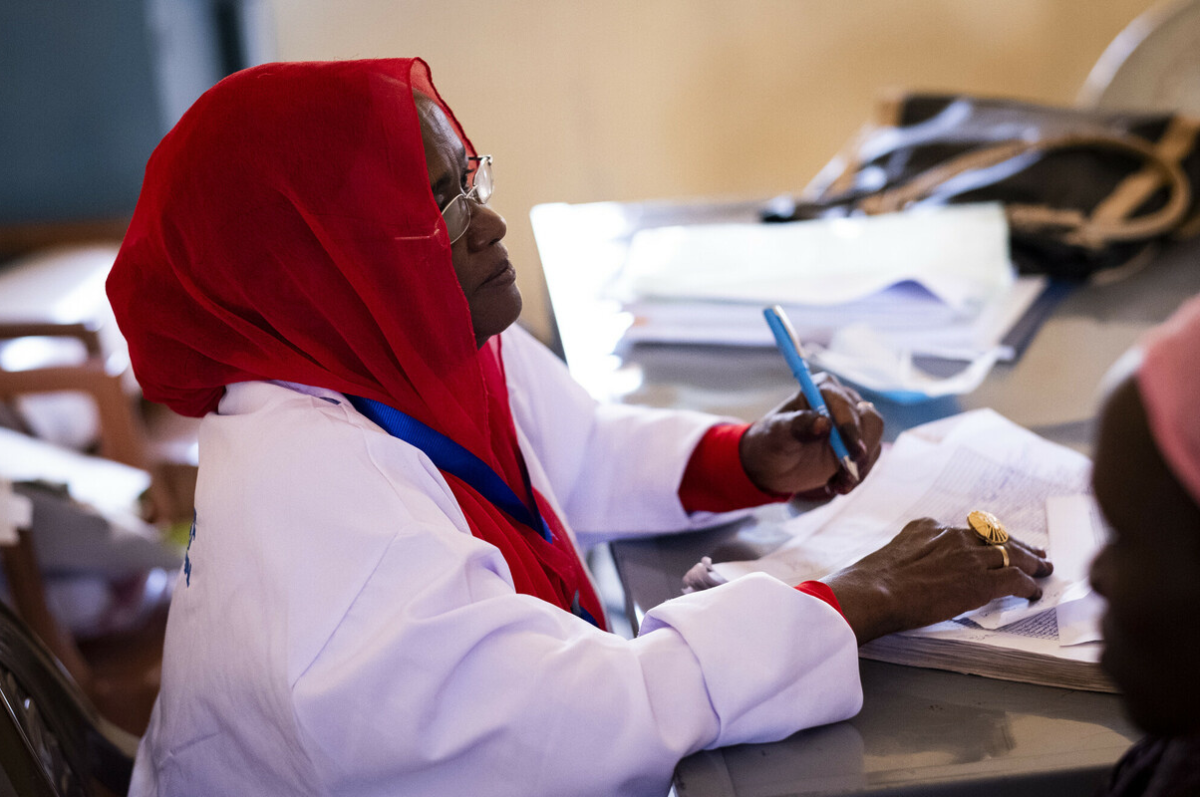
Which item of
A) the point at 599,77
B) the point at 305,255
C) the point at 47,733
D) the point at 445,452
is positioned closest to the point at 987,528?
the point at 445,452

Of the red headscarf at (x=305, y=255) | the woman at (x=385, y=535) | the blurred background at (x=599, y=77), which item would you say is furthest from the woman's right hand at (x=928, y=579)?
the blurred background at (x=599, y=77)

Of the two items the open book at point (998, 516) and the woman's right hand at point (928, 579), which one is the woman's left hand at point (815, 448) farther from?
the woman's right hand at point (928, 579)

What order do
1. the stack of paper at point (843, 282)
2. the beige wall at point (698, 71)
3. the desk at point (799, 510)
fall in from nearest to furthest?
the desk at point (799, 510), the stack of paper at point (843, 282), the beige wall at point (698, 71)

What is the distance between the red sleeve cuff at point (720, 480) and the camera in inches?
40.4

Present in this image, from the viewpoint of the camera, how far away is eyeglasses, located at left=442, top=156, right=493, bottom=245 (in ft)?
2.87

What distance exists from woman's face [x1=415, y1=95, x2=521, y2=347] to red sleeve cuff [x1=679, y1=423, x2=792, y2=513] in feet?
0.89

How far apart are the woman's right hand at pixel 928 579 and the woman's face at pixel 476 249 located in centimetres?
40

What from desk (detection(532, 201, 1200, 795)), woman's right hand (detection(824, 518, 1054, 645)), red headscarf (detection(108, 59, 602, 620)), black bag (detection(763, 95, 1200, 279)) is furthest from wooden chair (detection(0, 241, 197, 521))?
woman's right hand (detection(824, 518, 1054, 645))

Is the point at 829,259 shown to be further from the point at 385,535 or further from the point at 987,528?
the point at 385,535

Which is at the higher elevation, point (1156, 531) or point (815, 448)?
point (1156, 531)

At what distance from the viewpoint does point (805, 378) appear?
1.00 metres

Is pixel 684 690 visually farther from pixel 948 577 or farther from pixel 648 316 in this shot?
pixel 648 316

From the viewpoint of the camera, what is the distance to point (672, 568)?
919mm

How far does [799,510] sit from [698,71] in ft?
8.64
